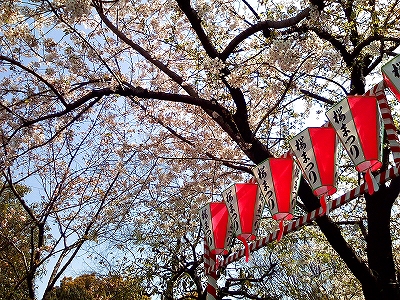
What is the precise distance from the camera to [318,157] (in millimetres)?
3738

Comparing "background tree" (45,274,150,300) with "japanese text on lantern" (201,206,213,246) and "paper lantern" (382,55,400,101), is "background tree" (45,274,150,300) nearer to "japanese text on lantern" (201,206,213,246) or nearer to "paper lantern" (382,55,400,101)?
"japanese text on lantern" (201,206,213,246)

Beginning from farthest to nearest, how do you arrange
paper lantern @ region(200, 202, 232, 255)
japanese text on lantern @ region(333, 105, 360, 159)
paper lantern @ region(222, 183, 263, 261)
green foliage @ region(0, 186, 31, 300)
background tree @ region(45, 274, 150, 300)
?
green foliage @ region(0, 186, 31, 300) < background tree @ region(45, 274, 150, 300) < paper lantern @ region(200, 202, 232, 255) < paper lantern @ region(222, 183, 263, 261) < japanese text on lantern @ region(333, 105, 360, 159)

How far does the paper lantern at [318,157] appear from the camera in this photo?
363 cm

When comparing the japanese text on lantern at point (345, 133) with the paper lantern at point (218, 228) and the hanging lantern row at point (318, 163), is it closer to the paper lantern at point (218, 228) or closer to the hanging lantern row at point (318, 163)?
the hanging lantern row at point (318, 163)

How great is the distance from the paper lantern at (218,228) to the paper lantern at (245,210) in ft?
1.11

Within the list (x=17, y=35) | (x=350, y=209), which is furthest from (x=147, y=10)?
(x=350, y=209)

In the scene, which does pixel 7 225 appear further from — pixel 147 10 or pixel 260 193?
pixel 260 193

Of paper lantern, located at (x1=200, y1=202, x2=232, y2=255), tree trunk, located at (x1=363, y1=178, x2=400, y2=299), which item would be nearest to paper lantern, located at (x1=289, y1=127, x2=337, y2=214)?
paper lantern, located at (x1=200, y1=202, x2=232, y2=255)

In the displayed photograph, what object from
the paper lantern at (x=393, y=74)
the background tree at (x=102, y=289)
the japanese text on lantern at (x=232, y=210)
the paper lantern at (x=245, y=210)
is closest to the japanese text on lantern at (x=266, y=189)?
the paper lantern at (x=245, y=210)

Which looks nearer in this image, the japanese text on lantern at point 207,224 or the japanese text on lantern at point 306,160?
the japanese text on lantern at point 306,160

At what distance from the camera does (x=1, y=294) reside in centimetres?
905

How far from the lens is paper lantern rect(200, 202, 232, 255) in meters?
4.90

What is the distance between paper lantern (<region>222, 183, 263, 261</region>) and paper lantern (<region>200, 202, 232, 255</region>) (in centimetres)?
34

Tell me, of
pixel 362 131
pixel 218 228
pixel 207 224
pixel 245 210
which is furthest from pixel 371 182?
pixel 207 224
